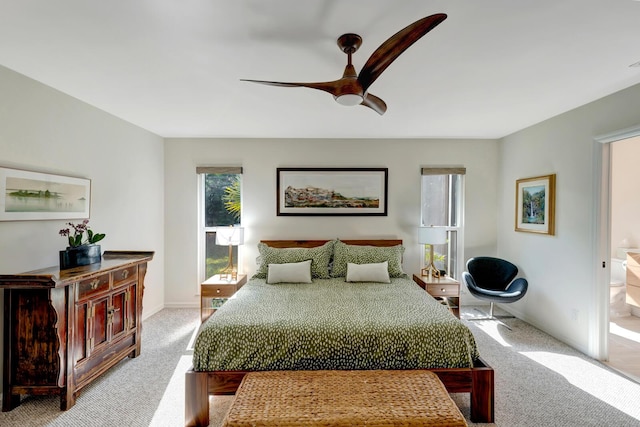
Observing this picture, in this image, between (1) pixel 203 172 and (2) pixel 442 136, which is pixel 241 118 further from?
(2) pixel 442 136

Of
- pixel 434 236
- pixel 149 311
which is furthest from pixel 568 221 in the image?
pixel 149 311

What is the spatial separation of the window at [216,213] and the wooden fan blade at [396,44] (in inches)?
123

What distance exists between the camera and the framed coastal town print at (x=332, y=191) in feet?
Answer: 14.2

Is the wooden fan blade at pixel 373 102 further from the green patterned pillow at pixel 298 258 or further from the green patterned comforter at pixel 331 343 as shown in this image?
the green patterned pillow at pixel 298 258

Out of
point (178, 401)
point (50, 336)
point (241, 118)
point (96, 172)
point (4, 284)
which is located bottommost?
point (178, 401)

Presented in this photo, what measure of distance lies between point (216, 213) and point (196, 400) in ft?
9.32

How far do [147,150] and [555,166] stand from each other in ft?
16.6

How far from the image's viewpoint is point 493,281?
13.1ft

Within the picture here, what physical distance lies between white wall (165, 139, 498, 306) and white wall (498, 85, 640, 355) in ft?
3.18

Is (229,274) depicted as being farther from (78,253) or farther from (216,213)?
(78,253)

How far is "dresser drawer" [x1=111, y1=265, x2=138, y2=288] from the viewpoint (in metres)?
2.63

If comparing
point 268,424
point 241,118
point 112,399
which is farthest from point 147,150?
point 268,424

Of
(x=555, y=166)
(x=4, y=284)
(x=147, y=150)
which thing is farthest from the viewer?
(x=147, y=150)

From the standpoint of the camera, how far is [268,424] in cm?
155
